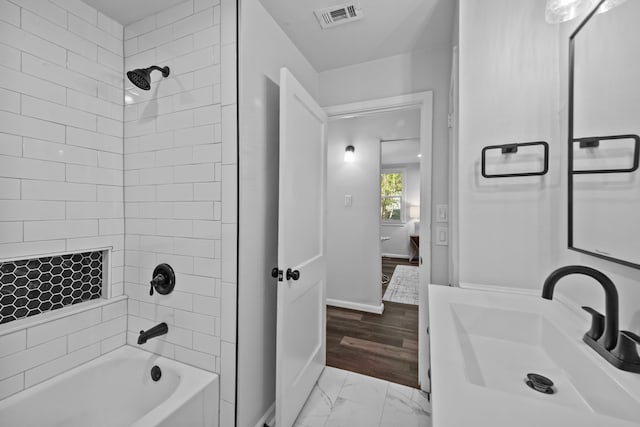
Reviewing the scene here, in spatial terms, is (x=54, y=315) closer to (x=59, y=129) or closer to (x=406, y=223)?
(x=59, y=129)

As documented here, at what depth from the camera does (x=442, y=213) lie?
188cm

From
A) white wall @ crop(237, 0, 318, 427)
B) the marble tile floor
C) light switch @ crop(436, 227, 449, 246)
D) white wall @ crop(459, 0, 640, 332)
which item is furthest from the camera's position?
light switch @ crop(436, 227, 449, 246)

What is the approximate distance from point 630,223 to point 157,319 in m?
2.03

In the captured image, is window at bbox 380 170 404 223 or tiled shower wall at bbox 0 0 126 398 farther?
window at bbox 380 170 404 223

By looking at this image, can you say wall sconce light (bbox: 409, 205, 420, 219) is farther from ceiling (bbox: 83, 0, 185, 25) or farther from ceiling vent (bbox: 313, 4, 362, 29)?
ceiling (bbox: 83, 0, 185, 25)

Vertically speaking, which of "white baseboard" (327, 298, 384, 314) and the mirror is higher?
the mirror

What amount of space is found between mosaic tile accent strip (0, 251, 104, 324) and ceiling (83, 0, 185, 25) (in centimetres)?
137

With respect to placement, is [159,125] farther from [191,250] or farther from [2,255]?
[2,255]

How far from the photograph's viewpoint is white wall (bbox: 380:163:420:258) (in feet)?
21.9

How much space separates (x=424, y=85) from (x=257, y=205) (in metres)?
1.48

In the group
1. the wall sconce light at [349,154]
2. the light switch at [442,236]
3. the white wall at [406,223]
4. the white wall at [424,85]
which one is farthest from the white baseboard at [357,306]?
the white wall at [406,223]

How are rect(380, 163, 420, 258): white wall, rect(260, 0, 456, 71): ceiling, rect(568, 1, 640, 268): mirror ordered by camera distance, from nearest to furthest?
rect(568, 1, 640, 268): mirror < rect(260, 0, 456, 71): ceiling < rect(380, 163, 420, 258): white wall

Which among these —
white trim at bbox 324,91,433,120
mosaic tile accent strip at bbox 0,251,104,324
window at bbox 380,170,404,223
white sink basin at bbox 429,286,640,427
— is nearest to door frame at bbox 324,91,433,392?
white trim at bbox 324,91,433,120

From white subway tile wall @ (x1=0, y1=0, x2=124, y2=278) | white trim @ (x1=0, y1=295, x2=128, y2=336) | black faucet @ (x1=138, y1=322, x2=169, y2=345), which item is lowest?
black faucet @ (x1=138, y1=322, x2=169, y2=345)
